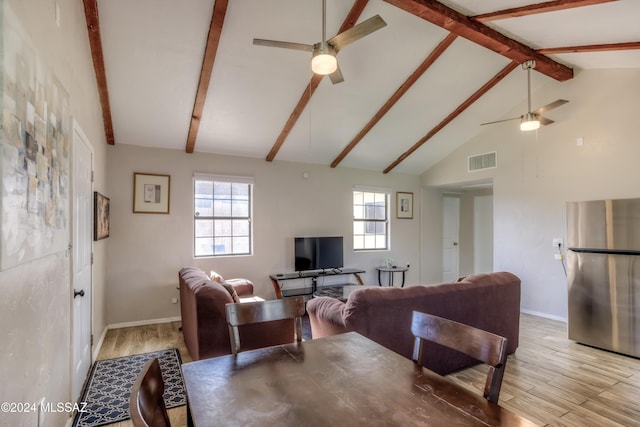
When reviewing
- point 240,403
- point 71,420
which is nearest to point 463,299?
point 240,403

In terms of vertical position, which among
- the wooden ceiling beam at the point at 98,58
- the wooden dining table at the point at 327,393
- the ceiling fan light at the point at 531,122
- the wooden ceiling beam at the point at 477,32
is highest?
the wooden ceiling beam at the point at 477,32

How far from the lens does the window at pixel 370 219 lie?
266 inches

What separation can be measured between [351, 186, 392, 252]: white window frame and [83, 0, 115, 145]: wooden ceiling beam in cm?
429

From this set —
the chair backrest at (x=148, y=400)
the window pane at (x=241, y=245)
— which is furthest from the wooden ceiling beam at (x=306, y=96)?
the chair backrest at (x=148, y=400)

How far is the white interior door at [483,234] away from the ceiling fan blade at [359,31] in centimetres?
622

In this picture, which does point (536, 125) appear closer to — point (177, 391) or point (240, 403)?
point (240, 403)

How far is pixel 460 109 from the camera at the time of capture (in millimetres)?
5266

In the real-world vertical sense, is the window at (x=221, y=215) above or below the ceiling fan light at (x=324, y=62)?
below

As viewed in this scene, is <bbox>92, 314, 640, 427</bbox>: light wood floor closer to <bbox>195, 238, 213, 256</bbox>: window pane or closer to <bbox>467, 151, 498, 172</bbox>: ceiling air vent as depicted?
<bbox>195, 238, 213, 256</bbox>: window pane

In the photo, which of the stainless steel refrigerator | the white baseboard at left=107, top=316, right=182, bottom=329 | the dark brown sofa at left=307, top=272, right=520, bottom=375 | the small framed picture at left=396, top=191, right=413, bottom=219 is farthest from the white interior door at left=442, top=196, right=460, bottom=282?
the white baseboard at left=107, top=316, right=182, bottom=329

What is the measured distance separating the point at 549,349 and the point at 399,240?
3617 mm

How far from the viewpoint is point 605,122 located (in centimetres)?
438

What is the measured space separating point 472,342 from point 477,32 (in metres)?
3.52

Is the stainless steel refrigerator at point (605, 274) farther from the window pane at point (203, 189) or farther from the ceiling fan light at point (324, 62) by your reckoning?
the window pane at point (203, 189)
